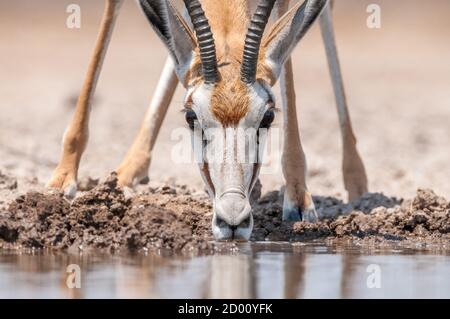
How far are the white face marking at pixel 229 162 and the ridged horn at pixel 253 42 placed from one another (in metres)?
0.14

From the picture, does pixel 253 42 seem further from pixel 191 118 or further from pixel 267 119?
pixel 191 118

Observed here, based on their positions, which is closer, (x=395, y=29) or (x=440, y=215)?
(x=440, y=215)

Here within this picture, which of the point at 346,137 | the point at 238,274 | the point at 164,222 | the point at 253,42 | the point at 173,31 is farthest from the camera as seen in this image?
the point at 346,137

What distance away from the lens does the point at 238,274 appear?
34.5 feet

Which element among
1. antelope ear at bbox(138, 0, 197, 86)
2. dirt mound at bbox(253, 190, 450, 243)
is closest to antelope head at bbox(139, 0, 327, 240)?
antelope ear at bbox(138, 0, 197, 86)

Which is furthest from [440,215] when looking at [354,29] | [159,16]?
[354,29]

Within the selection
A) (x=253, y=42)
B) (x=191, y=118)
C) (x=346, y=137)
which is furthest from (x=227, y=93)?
(x=346, y=137)

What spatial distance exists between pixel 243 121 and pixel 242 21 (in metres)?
1.97

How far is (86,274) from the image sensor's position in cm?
1045

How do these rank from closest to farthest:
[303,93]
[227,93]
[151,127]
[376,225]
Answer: [227,93], [376,225], [151,127], [303,93]

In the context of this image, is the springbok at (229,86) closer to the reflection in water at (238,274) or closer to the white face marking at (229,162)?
the white face marking at (229,162)

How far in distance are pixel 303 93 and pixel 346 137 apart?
8644mm
